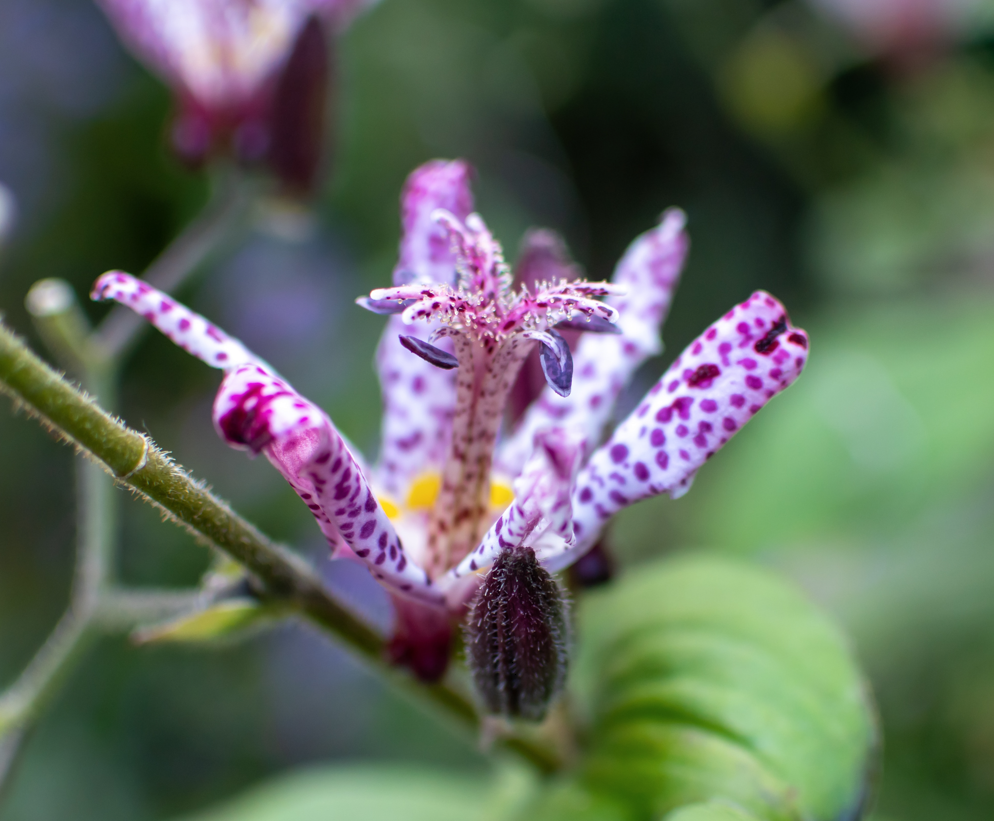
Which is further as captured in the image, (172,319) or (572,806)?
(572,806)

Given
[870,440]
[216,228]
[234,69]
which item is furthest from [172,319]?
[870,440]

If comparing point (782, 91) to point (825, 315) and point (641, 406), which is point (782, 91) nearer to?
point (825, 315)

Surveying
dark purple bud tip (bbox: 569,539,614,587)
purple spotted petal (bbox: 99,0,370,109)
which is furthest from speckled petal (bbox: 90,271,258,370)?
purple spotted petal (bbox: 99,0,370,109)

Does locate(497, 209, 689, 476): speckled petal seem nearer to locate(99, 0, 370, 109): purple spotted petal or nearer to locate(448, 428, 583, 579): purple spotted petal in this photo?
locate(448, 428, 583, 579): purple spotted petal

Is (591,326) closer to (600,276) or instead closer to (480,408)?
(480,408)

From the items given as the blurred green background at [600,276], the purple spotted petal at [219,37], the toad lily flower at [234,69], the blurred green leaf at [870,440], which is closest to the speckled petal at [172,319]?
the toad lily flower at [234,69]

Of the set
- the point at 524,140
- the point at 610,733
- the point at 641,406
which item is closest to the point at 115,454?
the point at 641,406

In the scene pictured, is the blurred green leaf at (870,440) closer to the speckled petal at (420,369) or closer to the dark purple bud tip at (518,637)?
the speckled petal at (420,369)
